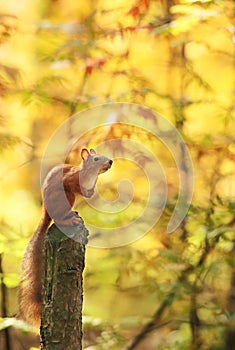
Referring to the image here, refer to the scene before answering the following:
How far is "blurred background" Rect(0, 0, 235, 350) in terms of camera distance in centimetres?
254

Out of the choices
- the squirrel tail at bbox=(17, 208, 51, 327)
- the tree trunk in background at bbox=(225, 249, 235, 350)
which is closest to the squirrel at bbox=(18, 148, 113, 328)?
the squirrel tail at bbox=(17, 208, 51, 327)

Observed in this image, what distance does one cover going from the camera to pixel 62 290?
1.34 metres

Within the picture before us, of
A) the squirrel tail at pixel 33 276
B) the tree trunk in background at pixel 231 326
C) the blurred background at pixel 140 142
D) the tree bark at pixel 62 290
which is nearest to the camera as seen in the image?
the tree bark at pixel 62 290

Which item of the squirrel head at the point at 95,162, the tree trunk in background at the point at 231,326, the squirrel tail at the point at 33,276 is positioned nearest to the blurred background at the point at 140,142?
the tree trunk in background at the point at 231,326

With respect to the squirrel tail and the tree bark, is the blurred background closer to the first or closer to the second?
the squirrel tail

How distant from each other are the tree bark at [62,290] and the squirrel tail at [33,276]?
0.31ft

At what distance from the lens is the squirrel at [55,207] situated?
1.40 m

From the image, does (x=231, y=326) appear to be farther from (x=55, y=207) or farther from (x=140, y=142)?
(x=55, y=207)

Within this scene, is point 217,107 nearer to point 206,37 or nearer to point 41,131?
point 206,37

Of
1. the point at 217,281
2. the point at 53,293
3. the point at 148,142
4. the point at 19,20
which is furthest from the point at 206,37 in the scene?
the point at 53,293

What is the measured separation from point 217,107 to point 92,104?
0.53m

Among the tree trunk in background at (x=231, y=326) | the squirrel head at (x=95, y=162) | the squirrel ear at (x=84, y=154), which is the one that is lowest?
the tree trunk in background at (x=231, y=326)

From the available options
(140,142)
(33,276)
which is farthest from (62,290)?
(140,142)

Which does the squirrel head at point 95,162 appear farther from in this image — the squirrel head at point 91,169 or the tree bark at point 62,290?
the tree bark at point 62,290
